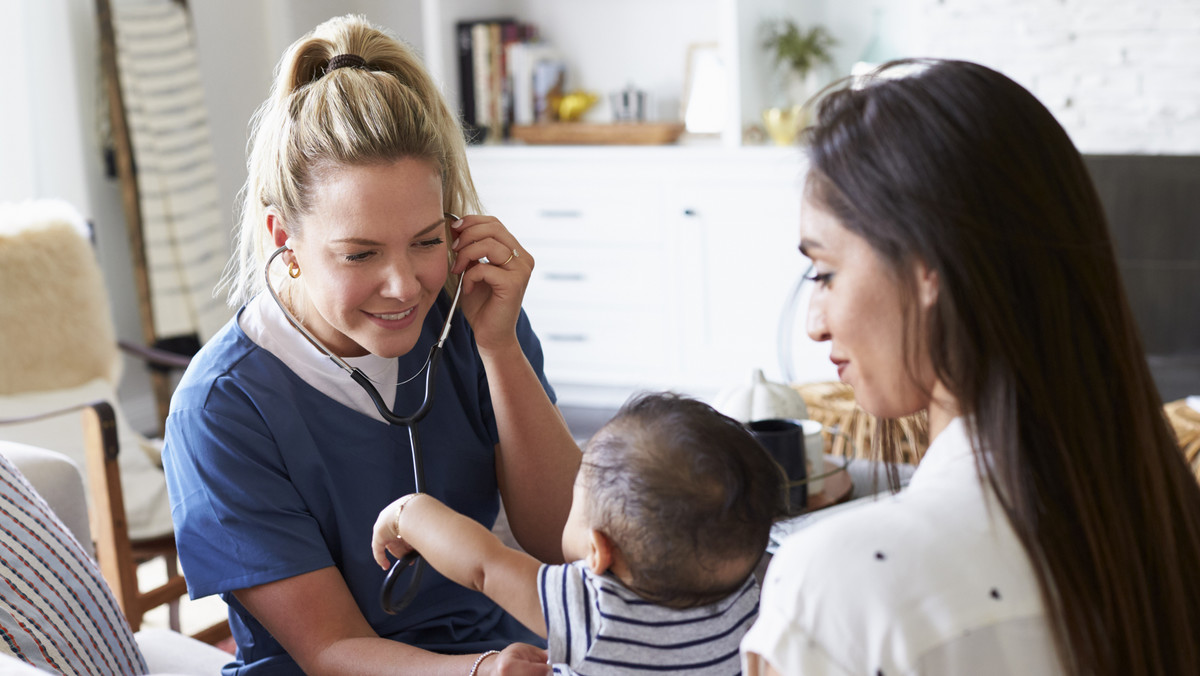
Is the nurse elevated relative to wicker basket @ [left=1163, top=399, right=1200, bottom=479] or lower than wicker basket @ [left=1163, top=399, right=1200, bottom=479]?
elevated

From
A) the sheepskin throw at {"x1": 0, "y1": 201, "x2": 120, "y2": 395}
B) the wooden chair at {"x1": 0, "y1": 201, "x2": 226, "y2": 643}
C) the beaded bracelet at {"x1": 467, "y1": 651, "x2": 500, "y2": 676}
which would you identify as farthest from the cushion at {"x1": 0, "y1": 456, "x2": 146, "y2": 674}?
the sheepskin throw at {"x1": 0, "y1": 201, "x2": 120, "y2": 395}

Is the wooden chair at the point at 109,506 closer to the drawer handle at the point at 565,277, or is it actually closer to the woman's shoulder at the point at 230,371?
the woman's shoulder at the point at 230,371

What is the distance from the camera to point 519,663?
3.44 ft

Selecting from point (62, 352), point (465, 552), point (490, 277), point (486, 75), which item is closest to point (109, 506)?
point (62, 352)

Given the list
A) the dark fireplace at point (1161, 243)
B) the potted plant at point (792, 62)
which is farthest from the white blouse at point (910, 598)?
the potted plant at point (792, 62)

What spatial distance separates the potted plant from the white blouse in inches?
122

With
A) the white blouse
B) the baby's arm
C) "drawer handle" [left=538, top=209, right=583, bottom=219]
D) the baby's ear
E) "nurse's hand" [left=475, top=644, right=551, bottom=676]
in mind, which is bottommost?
"nurse's hand" [left=475, top=644, right=551, bottom=676]

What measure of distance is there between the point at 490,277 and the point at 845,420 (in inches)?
44.7

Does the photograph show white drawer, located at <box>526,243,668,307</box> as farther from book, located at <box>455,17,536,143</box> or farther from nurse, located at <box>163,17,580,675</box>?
nurse, located at <box>163,17,580,675</box>

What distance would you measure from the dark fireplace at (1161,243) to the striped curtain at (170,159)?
2835 millimetres

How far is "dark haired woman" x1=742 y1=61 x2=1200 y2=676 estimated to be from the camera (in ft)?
2.16

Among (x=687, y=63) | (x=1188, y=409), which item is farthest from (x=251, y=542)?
(x=687, y=63)

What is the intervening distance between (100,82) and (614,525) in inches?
126

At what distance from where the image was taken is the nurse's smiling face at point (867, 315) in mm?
715
